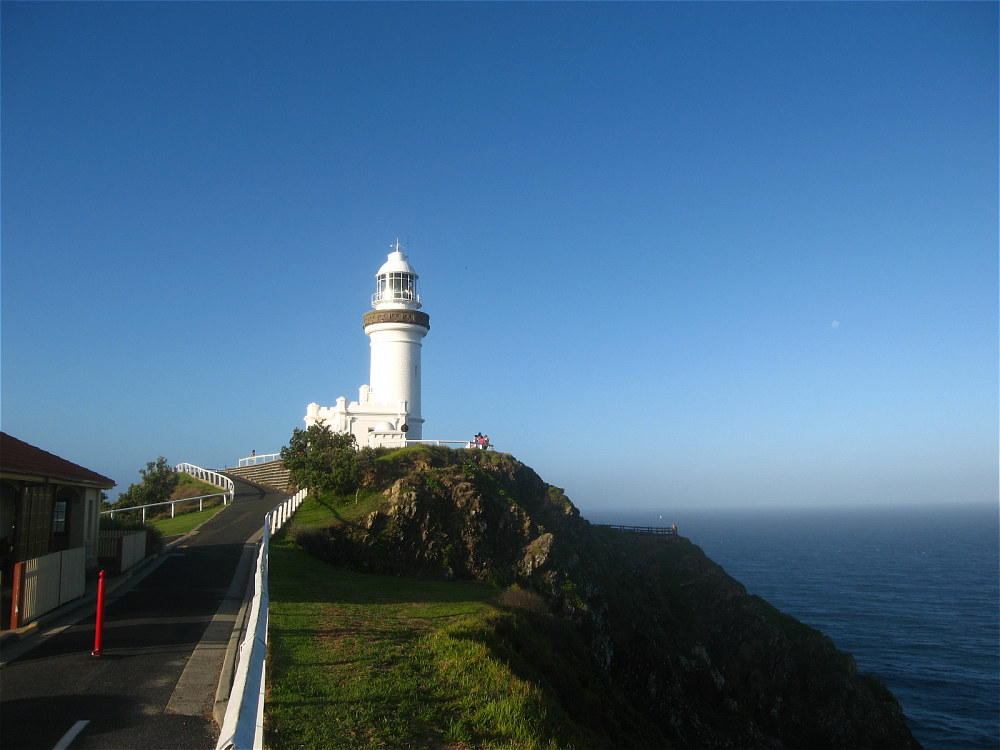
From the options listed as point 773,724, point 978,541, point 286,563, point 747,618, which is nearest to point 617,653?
point 773,724

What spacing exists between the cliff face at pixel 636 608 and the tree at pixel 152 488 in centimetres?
1388

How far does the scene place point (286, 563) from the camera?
60.2ft

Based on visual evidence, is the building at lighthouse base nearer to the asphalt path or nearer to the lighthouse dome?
the lighthouse dome

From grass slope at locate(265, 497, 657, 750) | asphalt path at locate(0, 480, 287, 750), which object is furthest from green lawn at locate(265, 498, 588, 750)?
asphalt path at locate(0, 480, 287, 750)

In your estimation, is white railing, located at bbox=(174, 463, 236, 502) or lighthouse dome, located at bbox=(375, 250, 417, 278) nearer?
white railing, located at bbox=(174, 463, 236, 502)

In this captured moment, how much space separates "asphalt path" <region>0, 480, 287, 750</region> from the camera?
7.00 m

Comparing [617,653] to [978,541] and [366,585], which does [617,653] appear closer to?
[366,585]

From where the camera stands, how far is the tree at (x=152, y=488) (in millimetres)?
35500

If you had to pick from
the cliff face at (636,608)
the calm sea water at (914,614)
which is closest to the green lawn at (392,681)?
the cliff face at (636,608)

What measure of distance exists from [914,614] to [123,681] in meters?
66.9

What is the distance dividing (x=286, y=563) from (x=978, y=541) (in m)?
157

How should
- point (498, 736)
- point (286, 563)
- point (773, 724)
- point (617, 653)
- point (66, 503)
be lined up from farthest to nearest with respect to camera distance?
1. point (773, 724)
2. point (617, 653)
3. point (286, 563)
4. point (66, 503)
5. point (498, 736)

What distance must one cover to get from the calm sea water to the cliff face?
253 inches

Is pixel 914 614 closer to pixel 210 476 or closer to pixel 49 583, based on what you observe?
pixel 210 476
